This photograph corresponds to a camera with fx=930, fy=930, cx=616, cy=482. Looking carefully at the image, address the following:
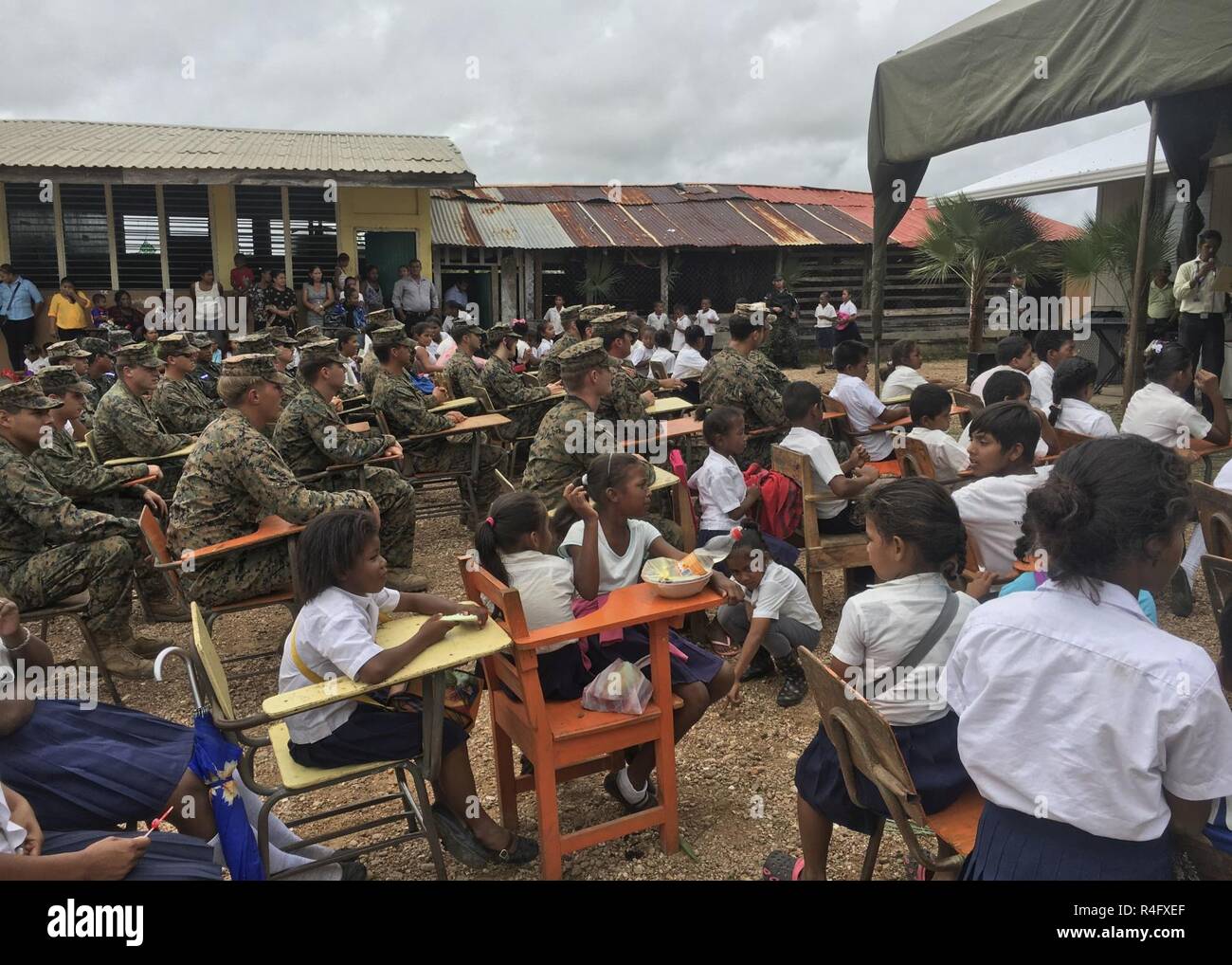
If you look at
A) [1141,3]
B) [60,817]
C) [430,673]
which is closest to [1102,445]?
[430,673]

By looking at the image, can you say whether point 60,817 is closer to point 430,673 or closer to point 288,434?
point 430,673

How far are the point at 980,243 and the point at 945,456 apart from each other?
387 inches

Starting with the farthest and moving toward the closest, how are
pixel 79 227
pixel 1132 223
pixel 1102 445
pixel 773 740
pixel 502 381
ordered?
pixel 79 227 < pixel 1132 223 < pixel 502 381 < pixel 773 740 < pixel 1102 445

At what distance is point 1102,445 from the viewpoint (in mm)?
1744

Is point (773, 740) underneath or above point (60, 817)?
underneath

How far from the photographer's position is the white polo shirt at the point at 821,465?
450 centimetres

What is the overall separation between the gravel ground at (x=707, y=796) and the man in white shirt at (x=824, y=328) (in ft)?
46.0

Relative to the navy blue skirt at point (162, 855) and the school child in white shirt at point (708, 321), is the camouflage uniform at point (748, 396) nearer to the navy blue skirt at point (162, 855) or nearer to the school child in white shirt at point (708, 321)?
the navy blue skirt at point (162, 855)

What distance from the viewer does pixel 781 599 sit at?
3912 millimetres

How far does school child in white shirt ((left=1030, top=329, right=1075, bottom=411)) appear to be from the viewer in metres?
6.16

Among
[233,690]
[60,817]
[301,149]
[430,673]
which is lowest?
[233,690]

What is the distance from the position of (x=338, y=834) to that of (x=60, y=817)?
0.73m

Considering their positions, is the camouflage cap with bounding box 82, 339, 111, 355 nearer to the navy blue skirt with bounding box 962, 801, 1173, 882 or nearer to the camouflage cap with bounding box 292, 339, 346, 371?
the camouflage cap with bounding box 292, 339, 346, 371

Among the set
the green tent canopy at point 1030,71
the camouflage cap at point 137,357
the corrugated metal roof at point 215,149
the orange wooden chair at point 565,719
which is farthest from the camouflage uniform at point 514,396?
the corrugated metal roof at point 215,149
